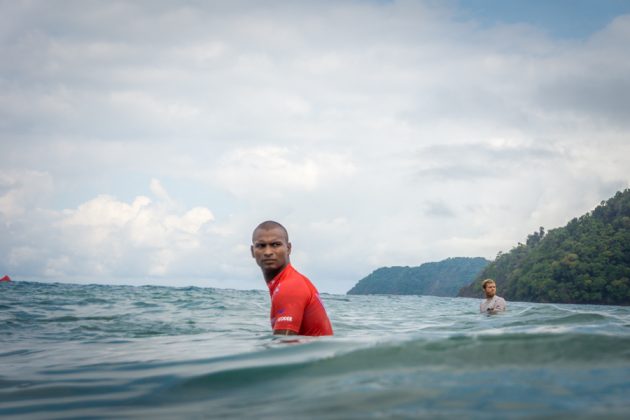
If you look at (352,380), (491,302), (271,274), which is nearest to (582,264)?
(491,302)

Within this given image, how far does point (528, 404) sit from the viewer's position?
7.45 ft

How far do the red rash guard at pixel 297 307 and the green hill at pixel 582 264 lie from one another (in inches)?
3368

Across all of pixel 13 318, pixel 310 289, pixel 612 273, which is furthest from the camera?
pixel 612 273

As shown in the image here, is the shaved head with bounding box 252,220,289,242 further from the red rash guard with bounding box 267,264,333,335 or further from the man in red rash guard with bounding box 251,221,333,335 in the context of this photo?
the red rash guard with bounding box 267,264,333,335

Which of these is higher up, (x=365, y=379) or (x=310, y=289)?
(x=310, y=289)

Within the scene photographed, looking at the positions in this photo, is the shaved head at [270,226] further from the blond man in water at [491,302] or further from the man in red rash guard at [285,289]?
the blond man in water at [491,302]

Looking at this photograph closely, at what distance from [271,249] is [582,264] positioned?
91.3 m

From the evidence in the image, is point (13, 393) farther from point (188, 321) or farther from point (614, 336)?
point (188, 321)

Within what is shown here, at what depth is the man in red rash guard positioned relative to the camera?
16.9ft

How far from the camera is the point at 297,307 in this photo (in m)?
5.18

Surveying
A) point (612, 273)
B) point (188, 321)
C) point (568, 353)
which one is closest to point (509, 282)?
point (612, 273)

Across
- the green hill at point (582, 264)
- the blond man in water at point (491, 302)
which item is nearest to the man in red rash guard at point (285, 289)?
the blond man in water at point (491, 302)

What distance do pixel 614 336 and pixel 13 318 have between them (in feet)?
36.9

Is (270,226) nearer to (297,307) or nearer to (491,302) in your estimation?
(297,307)
